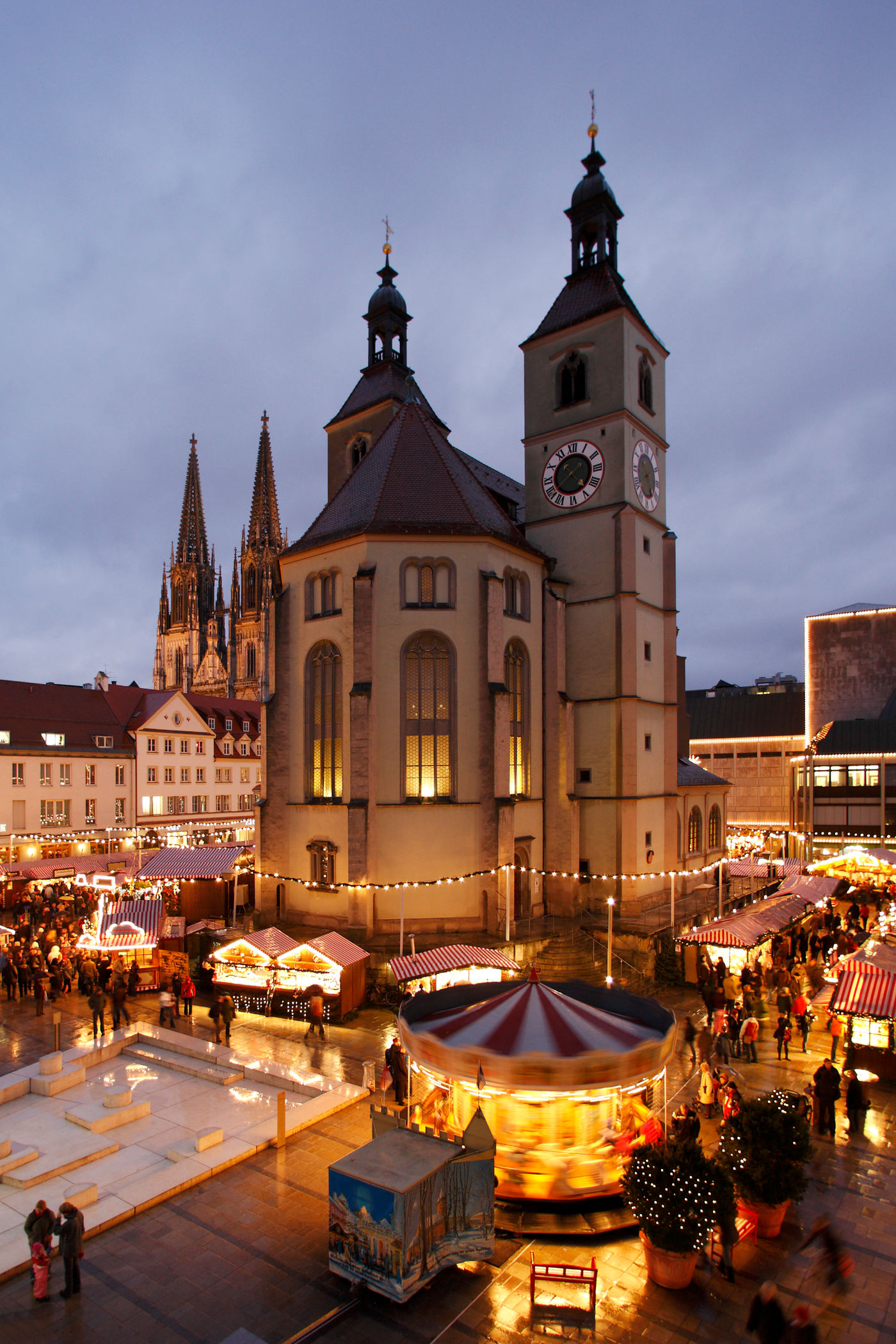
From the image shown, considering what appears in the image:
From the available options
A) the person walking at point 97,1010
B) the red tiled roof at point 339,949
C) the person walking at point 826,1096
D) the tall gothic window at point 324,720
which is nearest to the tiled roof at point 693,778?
the tall gothic window at point 324,720

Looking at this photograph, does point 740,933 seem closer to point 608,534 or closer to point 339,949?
point 339,949

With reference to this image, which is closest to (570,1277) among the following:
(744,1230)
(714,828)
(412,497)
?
(744,1230)

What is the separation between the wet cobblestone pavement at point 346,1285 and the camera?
8633 millimetres

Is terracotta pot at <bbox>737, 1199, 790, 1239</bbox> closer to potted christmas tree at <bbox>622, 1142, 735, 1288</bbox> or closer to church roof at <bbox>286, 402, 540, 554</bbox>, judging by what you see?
potted christmas tree at <bbox>622, 1142, 735, 1288</bbox>

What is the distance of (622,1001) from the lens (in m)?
13.2

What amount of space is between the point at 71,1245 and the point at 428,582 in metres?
21.7

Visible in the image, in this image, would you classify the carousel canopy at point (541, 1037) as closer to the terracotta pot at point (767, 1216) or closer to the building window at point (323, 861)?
the terracotta pot at point (767, 1216)

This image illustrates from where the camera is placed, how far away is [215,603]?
12588cm

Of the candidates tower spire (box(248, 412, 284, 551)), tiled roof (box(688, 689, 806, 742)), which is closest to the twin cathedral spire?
tower spire (box(248, 412, 284, 551))

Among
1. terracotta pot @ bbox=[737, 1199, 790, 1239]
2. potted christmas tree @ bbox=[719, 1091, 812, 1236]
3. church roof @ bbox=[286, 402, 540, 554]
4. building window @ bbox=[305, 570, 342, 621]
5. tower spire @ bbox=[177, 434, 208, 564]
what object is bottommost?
terracotta pot @ bbox=[737, 1199, 790, 1239]

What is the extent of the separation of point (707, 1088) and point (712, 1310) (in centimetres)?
654

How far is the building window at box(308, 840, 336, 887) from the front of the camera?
27.6m

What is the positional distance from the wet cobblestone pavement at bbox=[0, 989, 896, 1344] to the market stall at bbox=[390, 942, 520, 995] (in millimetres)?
7092

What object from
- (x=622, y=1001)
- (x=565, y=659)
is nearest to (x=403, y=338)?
(x=565, y=659)
